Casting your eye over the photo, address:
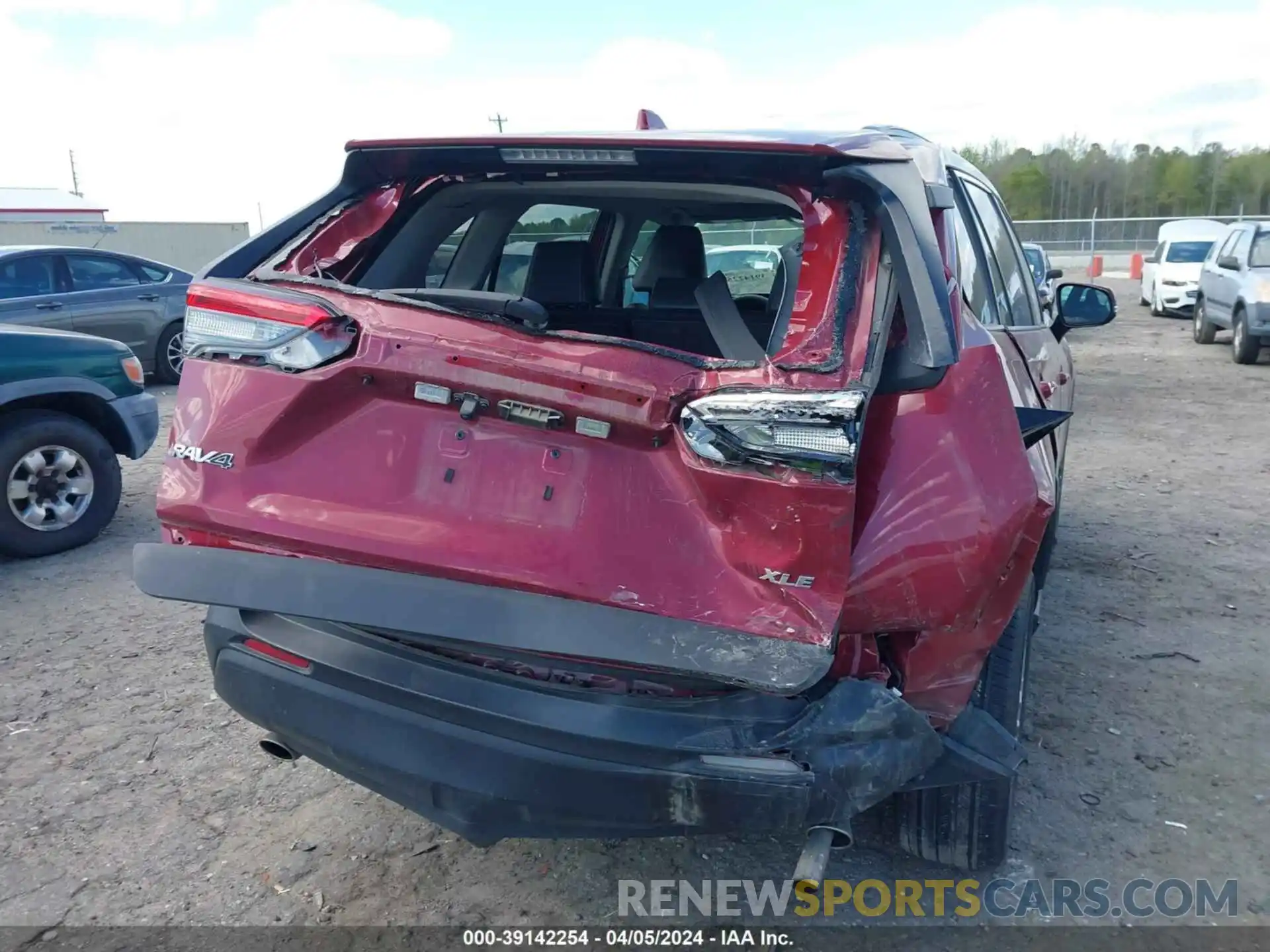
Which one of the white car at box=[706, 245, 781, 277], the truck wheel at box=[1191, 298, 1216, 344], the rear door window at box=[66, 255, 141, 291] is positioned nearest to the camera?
the white car at box=[706, 245, 781, 277]

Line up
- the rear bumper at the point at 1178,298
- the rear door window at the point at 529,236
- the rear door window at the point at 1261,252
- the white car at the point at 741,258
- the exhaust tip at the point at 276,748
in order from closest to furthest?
the exhaust tip at the point at 276,748, the rear door window at the point at 529,236, the white car at the point at 741,258, the rear door window at the point at 1261,252, the rear bumper at the point at 1178,298

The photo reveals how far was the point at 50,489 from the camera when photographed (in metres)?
5.57

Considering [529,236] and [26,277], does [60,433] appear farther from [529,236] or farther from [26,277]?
[26,277]

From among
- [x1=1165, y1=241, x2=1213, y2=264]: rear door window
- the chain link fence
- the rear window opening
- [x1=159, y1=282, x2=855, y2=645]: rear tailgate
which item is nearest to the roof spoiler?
the rear window opening

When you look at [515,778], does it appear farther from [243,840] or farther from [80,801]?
[80,801]

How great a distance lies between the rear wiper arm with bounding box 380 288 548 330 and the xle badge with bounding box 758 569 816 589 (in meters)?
0.73

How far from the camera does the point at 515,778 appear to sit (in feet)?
6.70

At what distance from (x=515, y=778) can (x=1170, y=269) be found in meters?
20.5

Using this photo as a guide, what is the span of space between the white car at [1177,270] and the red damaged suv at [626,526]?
60.9 feet

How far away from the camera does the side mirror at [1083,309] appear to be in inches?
179

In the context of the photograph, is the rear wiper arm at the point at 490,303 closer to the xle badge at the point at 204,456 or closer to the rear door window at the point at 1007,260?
→ the xle badge at the point at 204,456

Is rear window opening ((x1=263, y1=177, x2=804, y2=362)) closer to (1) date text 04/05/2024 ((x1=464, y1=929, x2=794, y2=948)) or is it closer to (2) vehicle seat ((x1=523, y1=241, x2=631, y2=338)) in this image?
(2) vehicle seat ((x1=523, y1=241, x2=631, y2=338))

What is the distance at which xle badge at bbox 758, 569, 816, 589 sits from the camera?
2.06 meters

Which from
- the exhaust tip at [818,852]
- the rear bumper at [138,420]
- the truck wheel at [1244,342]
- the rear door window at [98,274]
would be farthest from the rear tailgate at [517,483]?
the truck wheel at [1244,342]
